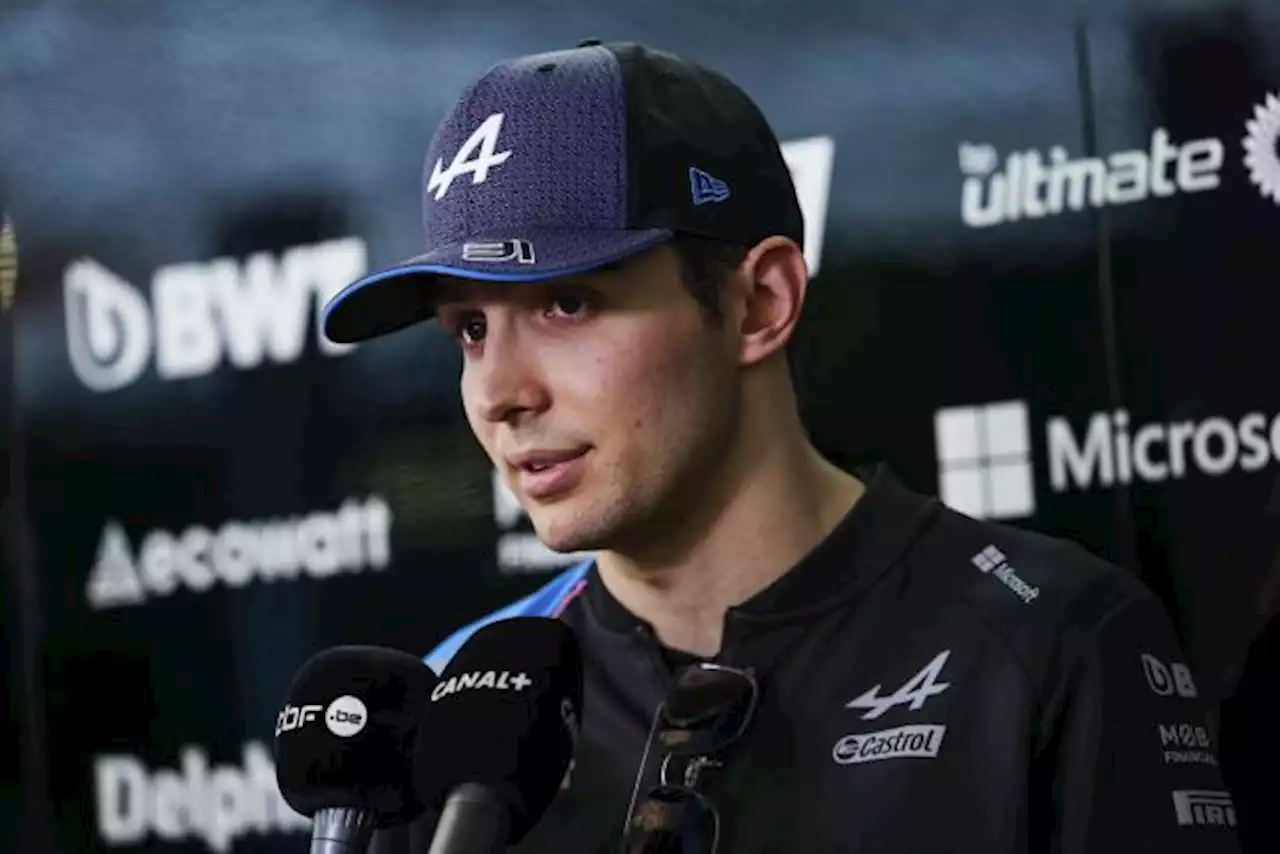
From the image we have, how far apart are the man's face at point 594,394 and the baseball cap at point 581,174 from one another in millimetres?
32

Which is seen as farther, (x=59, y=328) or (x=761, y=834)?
(x=59, y=328)

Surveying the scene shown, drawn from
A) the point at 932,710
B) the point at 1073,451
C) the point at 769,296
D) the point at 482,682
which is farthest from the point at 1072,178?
the point at 482,682

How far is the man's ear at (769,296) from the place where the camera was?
4.43 ft

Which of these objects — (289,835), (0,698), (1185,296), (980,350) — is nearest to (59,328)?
(0,698)

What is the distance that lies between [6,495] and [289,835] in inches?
19.3

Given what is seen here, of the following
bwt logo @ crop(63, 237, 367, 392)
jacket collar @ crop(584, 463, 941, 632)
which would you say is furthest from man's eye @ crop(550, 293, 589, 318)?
bwt logo @ crop(63, 237, 367, 392)

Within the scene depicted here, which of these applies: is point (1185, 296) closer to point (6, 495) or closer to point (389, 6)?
point (389, 6)

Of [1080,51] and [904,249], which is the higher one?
[1080,51]

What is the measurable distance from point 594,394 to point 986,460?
65cm

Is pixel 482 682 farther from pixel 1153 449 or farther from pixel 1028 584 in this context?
pixel 1153 449

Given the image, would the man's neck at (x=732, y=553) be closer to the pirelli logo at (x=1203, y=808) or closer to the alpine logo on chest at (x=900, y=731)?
the alpine logo on chest at (x=900, y=731)

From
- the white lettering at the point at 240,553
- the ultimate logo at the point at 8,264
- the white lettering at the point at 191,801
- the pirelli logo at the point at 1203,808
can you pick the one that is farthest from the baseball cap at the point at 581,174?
the ultimate logo at the point at 8,264

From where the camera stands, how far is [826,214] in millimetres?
1908

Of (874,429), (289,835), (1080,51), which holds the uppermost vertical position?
(1080,51)
